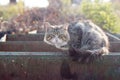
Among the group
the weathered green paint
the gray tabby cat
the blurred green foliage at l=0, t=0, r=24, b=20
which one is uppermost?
the gray tabby cat

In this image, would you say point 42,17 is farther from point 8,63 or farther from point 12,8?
point 8,63

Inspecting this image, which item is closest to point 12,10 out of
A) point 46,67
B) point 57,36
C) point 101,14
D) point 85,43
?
point 101,14

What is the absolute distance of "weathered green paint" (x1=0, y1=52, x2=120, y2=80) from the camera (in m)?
2.11

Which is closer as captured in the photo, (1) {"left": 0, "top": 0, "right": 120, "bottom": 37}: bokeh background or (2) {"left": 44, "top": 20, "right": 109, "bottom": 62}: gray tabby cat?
(2) {"left": 44, "top": 20, "right": 109, "bottom": 62}: gray tabby cat

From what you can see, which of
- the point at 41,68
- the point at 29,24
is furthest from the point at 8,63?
the point at 29,24

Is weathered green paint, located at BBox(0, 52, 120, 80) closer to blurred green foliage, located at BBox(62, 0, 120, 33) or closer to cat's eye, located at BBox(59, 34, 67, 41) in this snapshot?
cat's eye, located at BBox(59, 34, 67, 41)

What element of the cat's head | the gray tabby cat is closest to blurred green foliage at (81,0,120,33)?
the cat's head

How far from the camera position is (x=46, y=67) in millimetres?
2131

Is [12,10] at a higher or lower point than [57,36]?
lower

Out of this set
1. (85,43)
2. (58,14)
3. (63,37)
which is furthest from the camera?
(58,14)

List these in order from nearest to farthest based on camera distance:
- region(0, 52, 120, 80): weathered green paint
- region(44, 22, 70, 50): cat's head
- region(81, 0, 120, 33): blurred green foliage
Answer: region(0, 52, 120, 80): weathered green paint < region(44, 22, 70, 50): cat's head < region(81, 0, 120, 33): blurred green foliage

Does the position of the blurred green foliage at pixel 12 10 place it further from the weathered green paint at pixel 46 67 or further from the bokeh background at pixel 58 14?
the weathered green paint at pixel 46 67

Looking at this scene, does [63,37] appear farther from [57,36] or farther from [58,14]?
[58,14]

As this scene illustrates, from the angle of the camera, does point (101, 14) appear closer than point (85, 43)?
No
